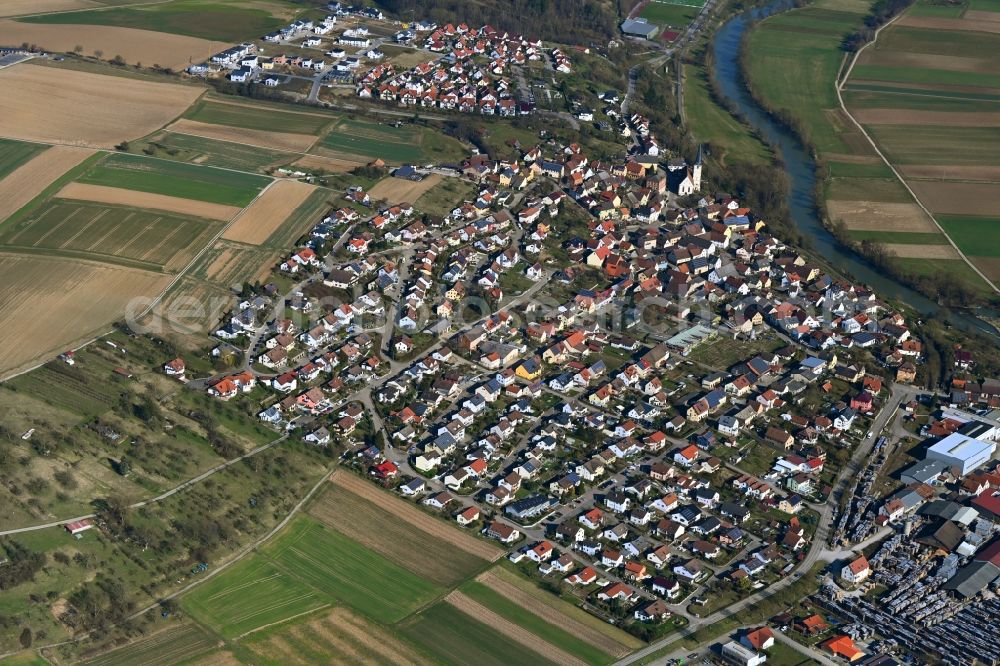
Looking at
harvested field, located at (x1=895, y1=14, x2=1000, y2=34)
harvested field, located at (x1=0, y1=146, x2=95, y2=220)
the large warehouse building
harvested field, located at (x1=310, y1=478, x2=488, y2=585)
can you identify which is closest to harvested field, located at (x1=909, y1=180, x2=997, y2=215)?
the large warehouse building

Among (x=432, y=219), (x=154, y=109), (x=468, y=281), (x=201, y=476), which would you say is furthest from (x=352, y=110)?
(x=201, y=476)

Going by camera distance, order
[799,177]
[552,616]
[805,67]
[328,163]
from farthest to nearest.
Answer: [805,67], [799,177], [328,163], [552,616]

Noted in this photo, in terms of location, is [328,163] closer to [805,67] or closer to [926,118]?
[926,118]

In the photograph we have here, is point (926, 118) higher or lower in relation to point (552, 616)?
higher

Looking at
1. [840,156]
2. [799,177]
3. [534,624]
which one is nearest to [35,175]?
[534,624]

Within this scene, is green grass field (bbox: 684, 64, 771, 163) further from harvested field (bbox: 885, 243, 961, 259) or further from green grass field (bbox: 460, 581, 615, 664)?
green grass field (bbox: 460, 581, 615, 664)

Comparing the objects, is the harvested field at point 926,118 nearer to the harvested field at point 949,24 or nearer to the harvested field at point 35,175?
the harvested field at point 949,24
